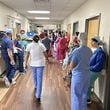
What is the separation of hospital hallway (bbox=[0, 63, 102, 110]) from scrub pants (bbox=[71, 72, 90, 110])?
717 millimetres

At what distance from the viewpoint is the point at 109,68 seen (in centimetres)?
358

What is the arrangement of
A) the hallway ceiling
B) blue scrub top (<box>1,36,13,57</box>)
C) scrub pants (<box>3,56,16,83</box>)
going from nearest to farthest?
blue scrub top (<box>1,36,13,57</box>)
scrub pants (<box>3,56,16,83</box>)
the hallway ceiling

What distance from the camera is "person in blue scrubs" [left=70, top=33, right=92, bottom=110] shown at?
2.96 m

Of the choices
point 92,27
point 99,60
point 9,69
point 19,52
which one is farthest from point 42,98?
point 92,27

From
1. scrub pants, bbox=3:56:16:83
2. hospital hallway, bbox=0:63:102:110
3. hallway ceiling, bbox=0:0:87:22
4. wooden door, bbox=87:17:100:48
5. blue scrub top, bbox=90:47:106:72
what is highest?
hallway ceiling, bbox=0:0:87:22

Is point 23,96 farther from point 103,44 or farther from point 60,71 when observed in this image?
point 60,71

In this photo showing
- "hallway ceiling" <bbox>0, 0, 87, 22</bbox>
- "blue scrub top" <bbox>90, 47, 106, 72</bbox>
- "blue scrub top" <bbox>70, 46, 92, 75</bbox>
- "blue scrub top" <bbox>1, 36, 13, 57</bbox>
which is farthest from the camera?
"hallway ceiling" <bbox>0, 0, 87, 22</bbox>

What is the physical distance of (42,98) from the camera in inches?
171

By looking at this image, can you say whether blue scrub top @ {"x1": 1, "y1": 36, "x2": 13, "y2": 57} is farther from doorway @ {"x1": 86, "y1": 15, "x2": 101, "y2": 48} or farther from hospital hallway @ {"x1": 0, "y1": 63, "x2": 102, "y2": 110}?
doorway @ {"x1": 86, "y1": 15, "x2": 101, "y2": 48}

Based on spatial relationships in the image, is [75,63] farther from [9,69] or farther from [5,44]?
[9,69]

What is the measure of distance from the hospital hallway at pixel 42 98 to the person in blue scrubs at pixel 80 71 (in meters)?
0.75

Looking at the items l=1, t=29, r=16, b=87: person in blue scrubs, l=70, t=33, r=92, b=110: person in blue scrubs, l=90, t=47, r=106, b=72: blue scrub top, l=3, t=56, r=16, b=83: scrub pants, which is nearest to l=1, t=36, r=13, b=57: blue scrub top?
l=1, t=29, r=16, b=87: person in blue scrubs

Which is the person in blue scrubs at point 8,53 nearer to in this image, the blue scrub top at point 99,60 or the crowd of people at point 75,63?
the crowd of people at point 75,63

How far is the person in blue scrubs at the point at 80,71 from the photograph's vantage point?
2963 mm
